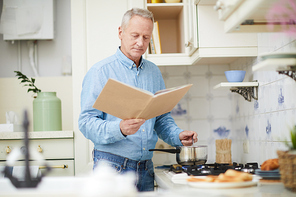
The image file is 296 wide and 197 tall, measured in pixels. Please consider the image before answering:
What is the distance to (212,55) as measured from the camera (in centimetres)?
234

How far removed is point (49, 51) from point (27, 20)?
1.09ft

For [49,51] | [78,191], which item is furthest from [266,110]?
[49,51]

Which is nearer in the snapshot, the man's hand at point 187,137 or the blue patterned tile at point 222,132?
the man's hand at point 187,137

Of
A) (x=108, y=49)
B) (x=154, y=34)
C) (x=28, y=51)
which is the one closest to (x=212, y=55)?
(x=154, y=34)

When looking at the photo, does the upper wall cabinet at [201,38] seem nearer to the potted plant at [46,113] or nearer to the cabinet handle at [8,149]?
the potted plant at [46,113]

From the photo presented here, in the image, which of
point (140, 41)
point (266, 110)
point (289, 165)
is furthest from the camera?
point (266, 110)

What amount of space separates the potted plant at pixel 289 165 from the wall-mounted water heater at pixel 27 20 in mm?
2662

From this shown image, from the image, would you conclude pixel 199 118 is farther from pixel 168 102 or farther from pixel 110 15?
pixel 168 102

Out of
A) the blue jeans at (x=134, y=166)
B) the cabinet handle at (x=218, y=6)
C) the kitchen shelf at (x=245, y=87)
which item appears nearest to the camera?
the cabinet handle at (x=218, y=6)

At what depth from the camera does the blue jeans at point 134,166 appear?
1.87 metres

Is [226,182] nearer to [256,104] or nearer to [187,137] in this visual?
[187,137]

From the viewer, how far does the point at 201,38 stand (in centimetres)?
234

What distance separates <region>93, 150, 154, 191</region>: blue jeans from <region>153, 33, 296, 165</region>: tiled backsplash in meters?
0.66

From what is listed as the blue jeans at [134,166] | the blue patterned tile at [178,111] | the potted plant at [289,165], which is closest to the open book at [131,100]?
the blue jeans at [134,166]
